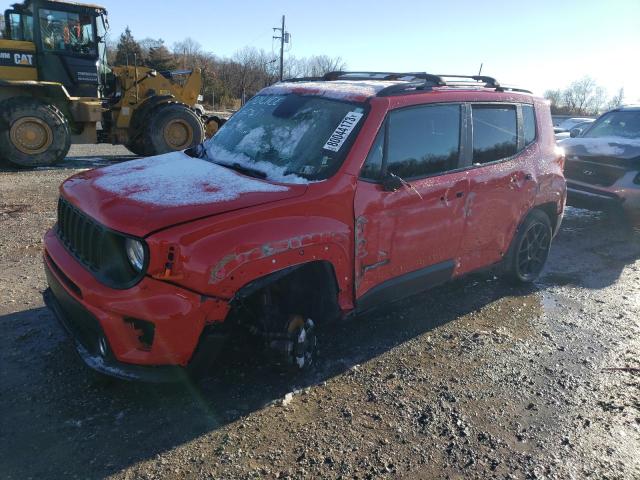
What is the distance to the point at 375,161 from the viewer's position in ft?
11.3

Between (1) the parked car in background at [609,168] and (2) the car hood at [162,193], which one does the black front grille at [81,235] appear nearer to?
(2) the car hood at [162,193]

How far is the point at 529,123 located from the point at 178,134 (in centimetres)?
887

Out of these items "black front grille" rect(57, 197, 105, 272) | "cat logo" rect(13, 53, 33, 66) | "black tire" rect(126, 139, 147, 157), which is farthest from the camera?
"black tire" rect(126, 139, 147, 157)

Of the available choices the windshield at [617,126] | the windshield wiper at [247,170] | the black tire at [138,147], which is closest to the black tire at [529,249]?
the windshield wiper at [247,170]

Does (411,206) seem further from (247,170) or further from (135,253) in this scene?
(135,253)

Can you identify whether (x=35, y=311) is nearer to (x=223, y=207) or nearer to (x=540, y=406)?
(x=223, y=207)

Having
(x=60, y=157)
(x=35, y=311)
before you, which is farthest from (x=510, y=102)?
(x=60, y=157)

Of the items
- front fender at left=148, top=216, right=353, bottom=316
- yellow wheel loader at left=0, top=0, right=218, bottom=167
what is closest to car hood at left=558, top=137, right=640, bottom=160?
front fender at left=148, top=216, right=353, bottom=316

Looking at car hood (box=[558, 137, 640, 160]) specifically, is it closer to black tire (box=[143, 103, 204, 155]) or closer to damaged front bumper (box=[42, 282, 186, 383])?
damaged front bumper (box=[42, 282, 186, 383])

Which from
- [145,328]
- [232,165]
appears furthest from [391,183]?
[145,328]

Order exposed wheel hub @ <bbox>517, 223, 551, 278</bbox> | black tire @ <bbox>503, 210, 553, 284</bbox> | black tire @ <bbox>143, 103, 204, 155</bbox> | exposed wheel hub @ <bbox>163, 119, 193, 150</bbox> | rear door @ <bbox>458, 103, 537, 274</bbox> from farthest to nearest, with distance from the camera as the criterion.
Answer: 1. exposed wheel hub @ <bbox>163, 119, 193, 150</bbox>
2. black tire @ <bbox>143, 103, 204, 155</bbox>
3. exposed wheel hub @ <bbox>517, 223, 551, 278</bbox>
4. black tire @ <bbox>503, 210, 553, 284</bbox>
5. rear door @ <bbox>458, 103, 537, 274</bbox>

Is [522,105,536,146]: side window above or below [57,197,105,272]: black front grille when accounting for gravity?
above

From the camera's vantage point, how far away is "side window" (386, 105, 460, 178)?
11.8 ft

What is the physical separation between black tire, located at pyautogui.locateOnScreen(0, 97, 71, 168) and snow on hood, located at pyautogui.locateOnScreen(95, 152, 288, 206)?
739cm
